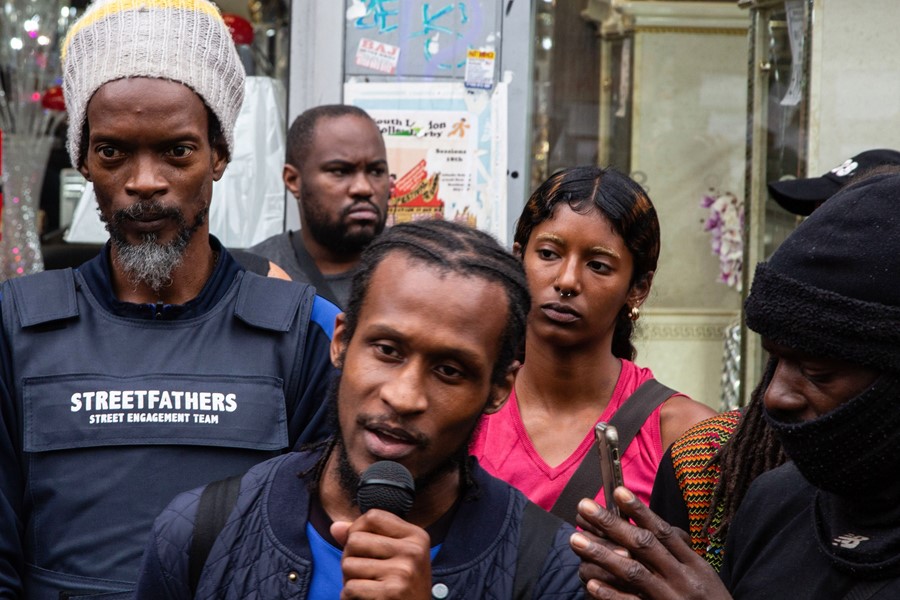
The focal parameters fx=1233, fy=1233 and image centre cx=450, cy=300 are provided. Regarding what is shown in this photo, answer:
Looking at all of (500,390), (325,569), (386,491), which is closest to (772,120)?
(500,390)

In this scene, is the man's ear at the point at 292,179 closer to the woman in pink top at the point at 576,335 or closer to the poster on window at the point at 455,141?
the poster on window at the point at 455,141

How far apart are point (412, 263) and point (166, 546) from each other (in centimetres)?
68

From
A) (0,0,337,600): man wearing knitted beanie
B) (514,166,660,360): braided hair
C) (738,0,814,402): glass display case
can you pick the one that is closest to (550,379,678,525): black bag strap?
(514,166,660,360): braided hair

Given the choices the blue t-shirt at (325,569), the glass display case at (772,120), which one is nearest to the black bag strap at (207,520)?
the blue t-shirt at (325,569)

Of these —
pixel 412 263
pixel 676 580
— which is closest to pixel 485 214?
pixel 412 263

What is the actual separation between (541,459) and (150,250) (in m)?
1.27

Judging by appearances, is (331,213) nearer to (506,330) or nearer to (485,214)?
(485,214)

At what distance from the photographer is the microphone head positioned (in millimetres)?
1919

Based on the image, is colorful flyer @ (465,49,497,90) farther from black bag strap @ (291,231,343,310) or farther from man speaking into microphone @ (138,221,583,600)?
man speaking into microphone @ (138,221,583,600)

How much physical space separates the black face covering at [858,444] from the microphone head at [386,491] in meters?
0.68

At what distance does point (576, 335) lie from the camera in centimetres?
352

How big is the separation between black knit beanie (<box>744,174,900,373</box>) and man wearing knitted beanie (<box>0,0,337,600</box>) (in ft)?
3.64

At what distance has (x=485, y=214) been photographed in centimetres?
579

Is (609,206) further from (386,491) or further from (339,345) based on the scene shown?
(386,491)
